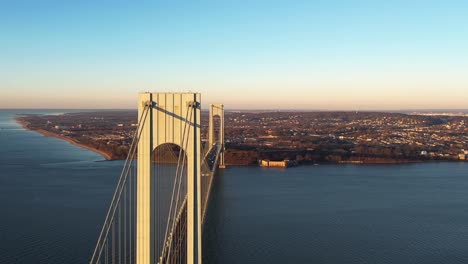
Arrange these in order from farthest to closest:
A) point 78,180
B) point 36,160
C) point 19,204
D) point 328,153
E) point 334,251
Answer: point 328,153 → point 36,160 → point 78,180 → point 19,204 → point 334,251

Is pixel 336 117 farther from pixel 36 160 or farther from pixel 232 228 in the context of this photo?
pixel 232 228

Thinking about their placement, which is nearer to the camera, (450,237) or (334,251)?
(334,251)

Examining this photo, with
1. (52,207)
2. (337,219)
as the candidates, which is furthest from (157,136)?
(52,207)

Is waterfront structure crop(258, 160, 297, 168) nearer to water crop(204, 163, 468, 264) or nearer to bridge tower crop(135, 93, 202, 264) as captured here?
water crop(204, 163, 468, 264)

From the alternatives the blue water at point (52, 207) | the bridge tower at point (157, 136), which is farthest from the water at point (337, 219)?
the bridge tower at point (157, 136)

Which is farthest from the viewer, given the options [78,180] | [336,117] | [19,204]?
[336,117]

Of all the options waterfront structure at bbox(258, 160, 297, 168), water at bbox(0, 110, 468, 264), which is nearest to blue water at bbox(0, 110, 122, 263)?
water at bbox(0, 110, 468, 264)

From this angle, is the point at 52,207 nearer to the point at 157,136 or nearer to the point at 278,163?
the point at 157,136

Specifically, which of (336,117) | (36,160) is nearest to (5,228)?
(36,160)

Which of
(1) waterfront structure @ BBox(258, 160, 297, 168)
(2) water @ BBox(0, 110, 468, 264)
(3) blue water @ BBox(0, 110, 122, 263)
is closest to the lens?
(3) blue water @ BBox(0, 110, 122, 263)
